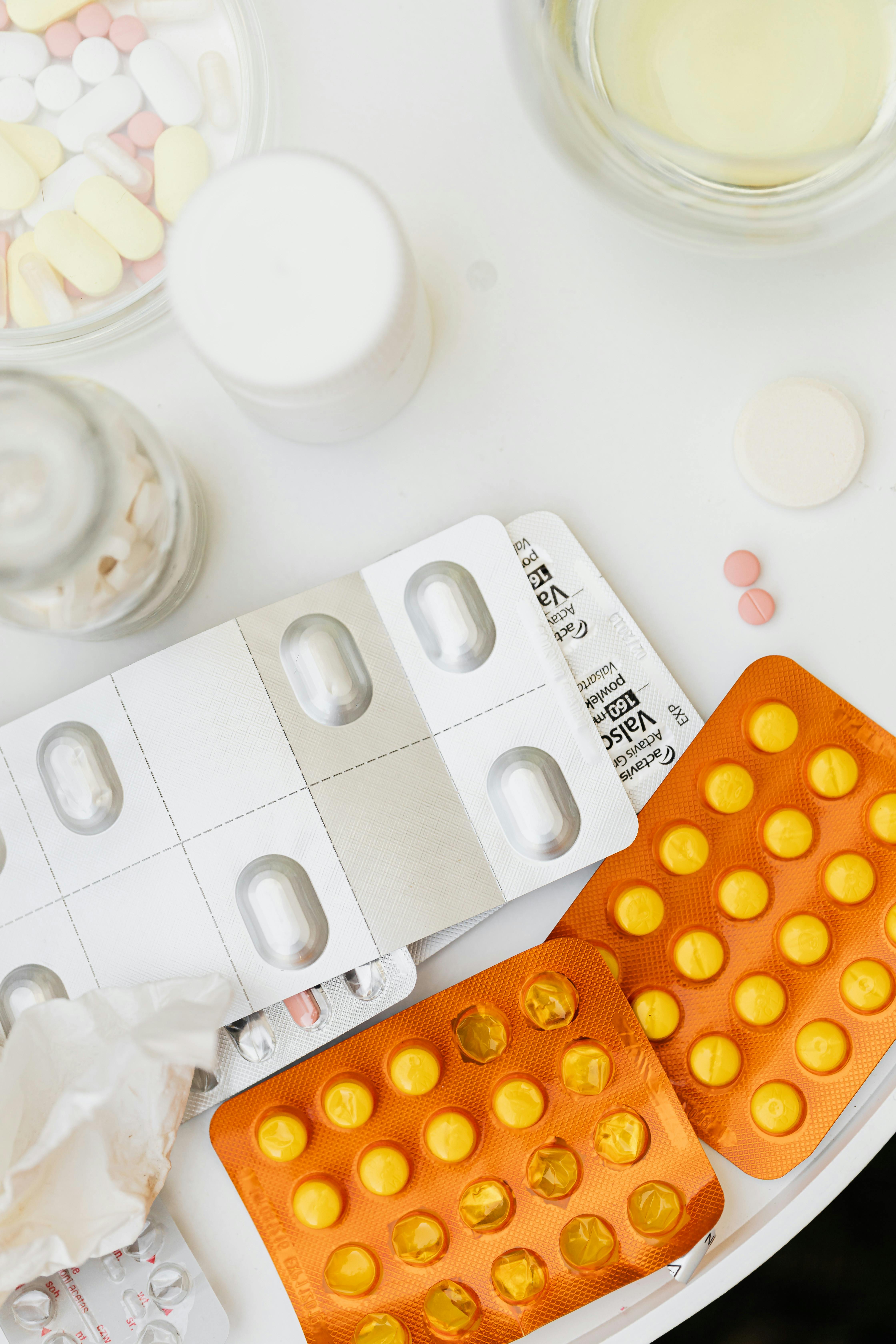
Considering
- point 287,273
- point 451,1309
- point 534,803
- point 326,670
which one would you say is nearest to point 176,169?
point 287,273

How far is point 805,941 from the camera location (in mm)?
491

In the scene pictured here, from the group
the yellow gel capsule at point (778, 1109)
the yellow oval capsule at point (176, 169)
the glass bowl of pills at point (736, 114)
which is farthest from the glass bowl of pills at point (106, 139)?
the yellow gel capsule at point (778, 1109)

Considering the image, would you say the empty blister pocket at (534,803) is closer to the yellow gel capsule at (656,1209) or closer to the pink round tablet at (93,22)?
the yellow gel capsule at (656,1209)

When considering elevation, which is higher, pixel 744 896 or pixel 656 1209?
pixel 744 896

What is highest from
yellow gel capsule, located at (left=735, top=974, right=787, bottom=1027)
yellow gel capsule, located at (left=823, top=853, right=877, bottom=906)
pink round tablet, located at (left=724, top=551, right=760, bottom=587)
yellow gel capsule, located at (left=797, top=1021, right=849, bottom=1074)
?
pink round tablet, located at (left=724, top=551, right=760, bottom=587)

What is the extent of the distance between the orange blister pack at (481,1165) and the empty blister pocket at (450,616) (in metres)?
0.15

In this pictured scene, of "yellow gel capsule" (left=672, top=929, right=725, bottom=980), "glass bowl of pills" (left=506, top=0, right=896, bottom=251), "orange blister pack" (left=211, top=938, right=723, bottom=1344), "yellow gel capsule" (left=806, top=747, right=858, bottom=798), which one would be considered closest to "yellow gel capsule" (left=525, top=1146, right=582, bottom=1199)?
"orange blister pack" (left=211, top=938, right=723, bottom=1344)

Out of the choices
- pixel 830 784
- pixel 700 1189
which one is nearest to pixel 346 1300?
pixel 700 1189

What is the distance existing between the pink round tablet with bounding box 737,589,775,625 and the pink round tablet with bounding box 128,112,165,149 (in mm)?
385

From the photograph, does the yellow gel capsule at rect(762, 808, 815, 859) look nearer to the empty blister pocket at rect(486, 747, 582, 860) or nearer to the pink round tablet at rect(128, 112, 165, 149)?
the empty blister pocket at rect(486, 747, 582, 860)

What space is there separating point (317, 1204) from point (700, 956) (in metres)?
0.22

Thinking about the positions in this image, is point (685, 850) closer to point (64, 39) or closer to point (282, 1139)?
point (282, 1139)

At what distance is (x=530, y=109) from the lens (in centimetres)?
50

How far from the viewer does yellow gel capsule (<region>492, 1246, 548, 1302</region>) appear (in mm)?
476
